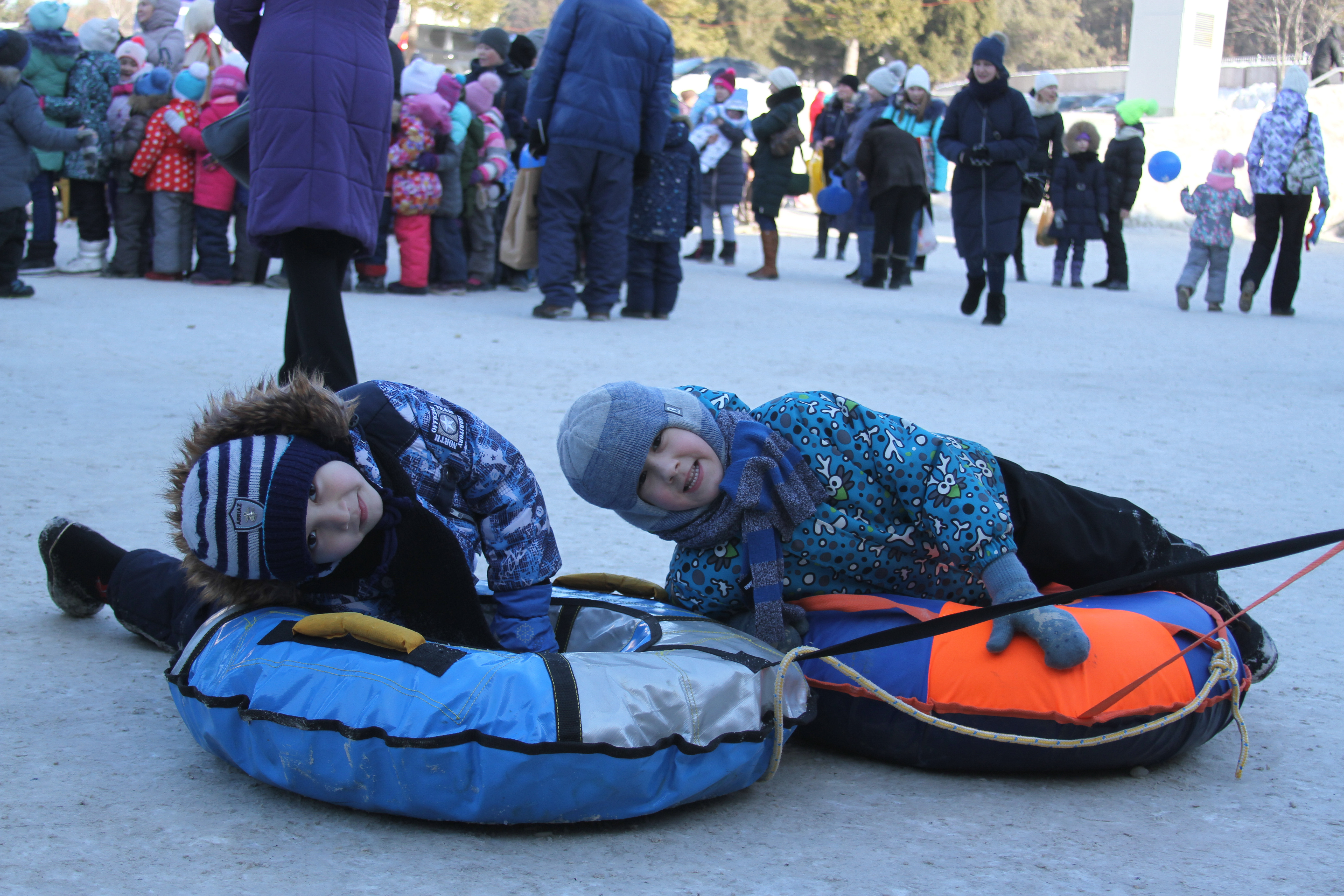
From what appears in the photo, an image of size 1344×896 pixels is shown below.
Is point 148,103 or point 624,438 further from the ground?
point 148,103

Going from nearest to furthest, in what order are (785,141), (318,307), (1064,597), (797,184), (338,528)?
(1064,597), (338,528), (318,307), (785,141), (797,184)

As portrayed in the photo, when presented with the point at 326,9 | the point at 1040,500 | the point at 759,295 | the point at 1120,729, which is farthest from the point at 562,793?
the point at 759,295

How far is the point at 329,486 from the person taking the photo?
2.18 meters

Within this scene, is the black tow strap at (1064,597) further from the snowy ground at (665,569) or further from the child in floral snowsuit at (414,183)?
the child in floral snowsuit at (414,183)

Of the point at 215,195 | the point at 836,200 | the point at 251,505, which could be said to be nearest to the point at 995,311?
the point at 836,200

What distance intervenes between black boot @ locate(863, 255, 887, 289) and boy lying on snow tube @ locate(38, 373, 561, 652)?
370 inches

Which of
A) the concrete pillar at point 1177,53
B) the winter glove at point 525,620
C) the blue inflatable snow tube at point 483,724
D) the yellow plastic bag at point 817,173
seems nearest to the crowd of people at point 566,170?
the yellow plastic bag at point 817,173

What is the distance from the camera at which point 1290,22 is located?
36094 millimetres

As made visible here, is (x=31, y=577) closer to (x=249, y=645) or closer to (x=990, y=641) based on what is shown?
(x=249, y=645)

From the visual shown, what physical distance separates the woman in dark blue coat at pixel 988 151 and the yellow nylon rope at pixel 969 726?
6.58 m

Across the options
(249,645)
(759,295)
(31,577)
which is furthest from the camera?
(759,295)

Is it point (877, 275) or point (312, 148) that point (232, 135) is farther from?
point (877, 275)

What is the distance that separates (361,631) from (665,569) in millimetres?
1416

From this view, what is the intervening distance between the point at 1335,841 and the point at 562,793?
3.95 feet
